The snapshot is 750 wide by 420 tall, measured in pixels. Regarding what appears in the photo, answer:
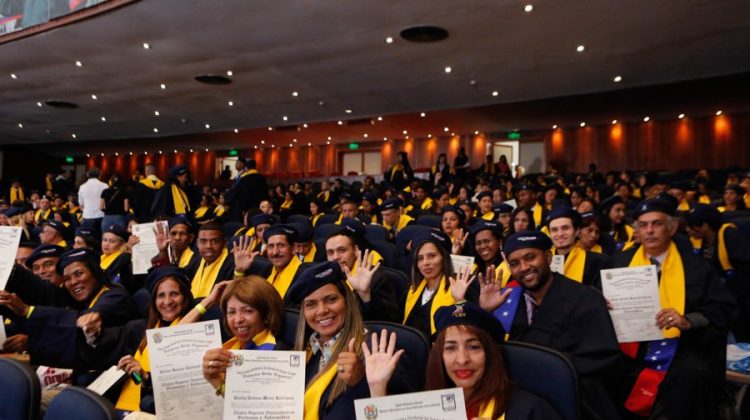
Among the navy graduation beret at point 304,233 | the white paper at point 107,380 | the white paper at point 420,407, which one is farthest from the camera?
the navy graduation beret at point 304,233

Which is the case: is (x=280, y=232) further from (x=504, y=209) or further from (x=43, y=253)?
(x=504, y=209)

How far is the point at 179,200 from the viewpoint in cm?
856

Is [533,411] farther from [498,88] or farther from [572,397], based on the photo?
[498,88]

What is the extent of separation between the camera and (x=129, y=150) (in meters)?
30.0

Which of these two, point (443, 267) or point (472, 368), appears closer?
point (472, 368)

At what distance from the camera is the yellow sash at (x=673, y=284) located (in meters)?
3.24

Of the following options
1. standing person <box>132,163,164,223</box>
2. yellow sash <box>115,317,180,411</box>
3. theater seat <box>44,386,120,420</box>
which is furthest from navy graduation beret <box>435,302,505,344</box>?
standing person <box>132,163,164,223</box>

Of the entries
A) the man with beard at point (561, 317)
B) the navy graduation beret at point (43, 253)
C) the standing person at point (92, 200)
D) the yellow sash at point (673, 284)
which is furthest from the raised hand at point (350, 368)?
the standing person at point (92, 200)

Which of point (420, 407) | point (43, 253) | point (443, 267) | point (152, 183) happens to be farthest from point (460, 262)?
point (152, 183)

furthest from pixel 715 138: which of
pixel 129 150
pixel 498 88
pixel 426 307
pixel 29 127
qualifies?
pixel 129 150

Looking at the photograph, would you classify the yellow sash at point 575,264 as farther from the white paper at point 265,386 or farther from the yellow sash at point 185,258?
the yellow sash at point 185,258

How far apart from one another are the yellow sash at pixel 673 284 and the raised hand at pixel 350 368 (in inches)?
78.6

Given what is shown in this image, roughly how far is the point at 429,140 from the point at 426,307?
21.0m

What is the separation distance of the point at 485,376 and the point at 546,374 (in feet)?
0.80
